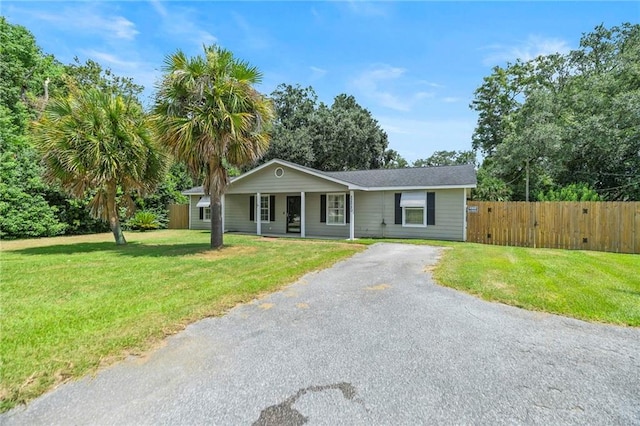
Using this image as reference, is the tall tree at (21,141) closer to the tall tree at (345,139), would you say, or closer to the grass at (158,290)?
the grass at (158,290)

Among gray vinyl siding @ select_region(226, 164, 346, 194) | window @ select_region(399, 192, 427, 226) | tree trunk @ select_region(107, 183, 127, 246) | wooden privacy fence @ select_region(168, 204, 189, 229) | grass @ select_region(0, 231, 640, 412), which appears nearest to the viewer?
grass @ select_region(0, 231, 640, 412)

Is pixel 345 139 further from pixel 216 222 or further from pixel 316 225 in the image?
pixel 216 222

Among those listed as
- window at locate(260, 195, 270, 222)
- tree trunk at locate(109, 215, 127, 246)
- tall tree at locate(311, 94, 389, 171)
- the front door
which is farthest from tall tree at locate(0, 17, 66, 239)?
tall tree at locate(311, 94, 389, 171)

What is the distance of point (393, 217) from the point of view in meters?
14.9

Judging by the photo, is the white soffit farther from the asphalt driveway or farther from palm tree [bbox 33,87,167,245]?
the asphalt driveway

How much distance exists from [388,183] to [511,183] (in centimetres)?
1060

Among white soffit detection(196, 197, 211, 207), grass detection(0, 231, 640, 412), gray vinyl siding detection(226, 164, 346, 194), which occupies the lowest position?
grass detection(0, 231, 640, 412)

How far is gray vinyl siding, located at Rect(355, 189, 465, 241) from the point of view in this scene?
1360 centimetres

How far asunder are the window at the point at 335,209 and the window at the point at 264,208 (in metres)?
3.63

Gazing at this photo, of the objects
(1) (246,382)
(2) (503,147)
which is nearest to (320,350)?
(1) (246,382)

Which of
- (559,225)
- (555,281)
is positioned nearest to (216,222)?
(555,281)

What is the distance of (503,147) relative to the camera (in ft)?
63.8

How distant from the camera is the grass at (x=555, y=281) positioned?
4688 mm

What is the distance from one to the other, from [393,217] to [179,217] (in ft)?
45.8
